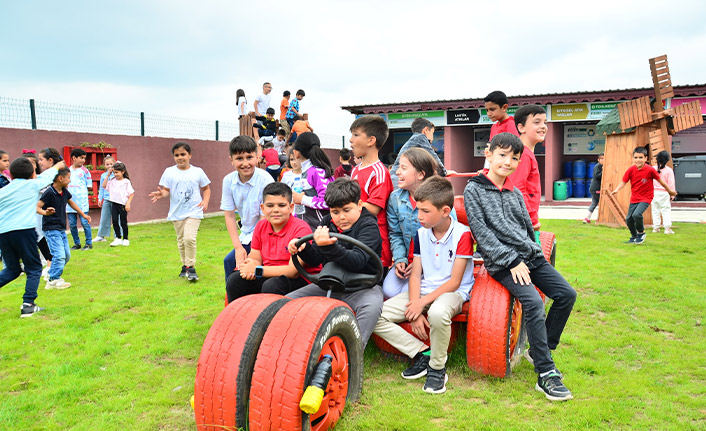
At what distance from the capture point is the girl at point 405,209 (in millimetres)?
4266

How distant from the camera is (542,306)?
3553 millimetres

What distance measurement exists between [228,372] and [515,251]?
2215mm

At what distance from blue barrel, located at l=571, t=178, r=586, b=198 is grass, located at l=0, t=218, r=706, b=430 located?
1562 centimetres

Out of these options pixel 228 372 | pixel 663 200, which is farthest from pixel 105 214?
pixel 663 200

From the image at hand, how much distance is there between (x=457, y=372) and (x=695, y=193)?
19.7 m

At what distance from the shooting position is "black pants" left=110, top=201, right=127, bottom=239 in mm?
10695

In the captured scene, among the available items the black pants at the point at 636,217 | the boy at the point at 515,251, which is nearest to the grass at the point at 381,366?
the boy at the point at 515,251

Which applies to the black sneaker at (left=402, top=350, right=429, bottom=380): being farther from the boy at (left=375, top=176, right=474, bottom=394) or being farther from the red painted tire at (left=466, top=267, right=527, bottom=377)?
the red painted tire at (left=466, top=267, right=527, bottom=377)

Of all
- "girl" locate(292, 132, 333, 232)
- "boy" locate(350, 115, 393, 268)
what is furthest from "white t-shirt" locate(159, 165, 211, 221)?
"boy" locate(350, 115, 393, 268)

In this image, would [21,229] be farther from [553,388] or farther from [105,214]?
[105,214]

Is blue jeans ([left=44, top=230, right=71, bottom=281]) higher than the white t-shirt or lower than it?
lower

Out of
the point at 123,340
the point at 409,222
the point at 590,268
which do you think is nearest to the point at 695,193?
the point at 590,268

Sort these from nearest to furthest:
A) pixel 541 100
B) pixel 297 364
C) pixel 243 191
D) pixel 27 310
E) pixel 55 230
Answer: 1. pixel 297 364
2. pixel 243 191
3. pixel 27 310
4. pixel 55 230
5. pixel 541 100

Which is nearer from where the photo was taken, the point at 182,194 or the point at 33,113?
the point at 182,194
